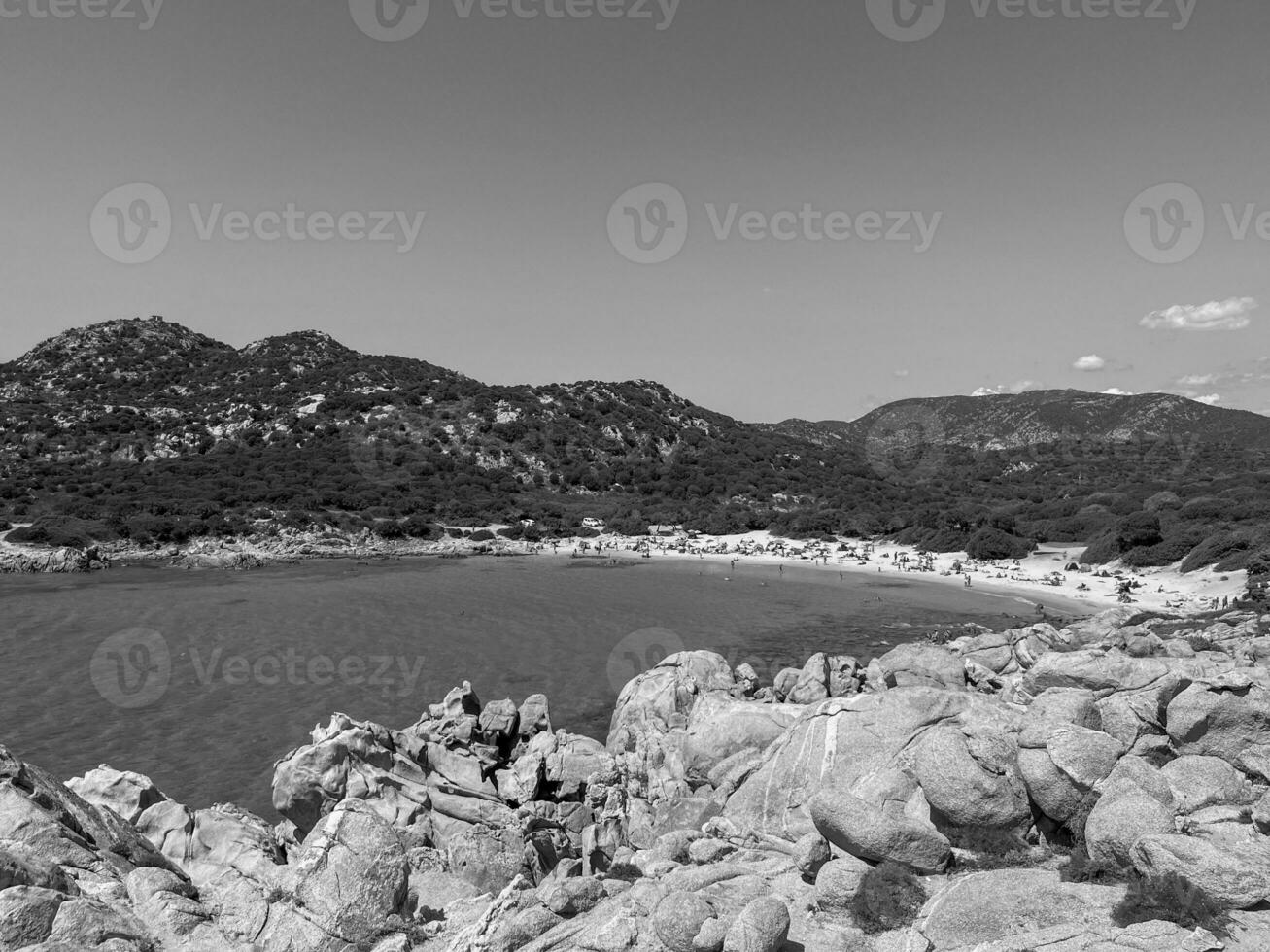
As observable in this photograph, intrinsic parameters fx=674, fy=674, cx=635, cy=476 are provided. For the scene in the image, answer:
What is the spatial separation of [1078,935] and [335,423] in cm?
13505

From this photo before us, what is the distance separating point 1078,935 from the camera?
8078 mm

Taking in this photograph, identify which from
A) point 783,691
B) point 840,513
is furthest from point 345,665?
point 840,513

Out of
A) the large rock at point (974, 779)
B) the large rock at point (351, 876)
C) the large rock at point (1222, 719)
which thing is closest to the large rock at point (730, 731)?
the large rock at point (974, 779)

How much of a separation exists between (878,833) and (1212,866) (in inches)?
159

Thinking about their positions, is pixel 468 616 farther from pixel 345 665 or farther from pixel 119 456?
pixel 119 456

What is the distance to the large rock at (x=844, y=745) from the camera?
1344 cm

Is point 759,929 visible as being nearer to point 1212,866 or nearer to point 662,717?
point 1212,866

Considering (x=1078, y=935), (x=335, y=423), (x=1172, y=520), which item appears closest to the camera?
(x=1078, y=935)

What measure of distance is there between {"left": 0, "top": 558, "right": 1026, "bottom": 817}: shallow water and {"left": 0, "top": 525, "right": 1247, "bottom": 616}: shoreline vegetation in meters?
4.43

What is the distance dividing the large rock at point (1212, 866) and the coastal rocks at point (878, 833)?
2.60m

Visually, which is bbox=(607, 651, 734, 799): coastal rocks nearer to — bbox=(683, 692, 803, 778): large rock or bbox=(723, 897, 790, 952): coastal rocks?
bbox=(683, 692, 803, 778): large rock

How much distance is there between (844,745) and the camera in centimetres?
1433

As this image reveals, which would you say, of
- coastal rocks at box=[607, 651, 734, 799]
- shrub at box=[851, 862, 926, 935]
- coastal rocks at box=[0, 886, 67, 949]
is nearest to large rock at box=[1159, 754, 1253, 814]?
shrub at box=[851, 862, 926, 935]

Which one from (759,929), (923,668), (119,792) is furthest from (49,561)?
(759,929)
